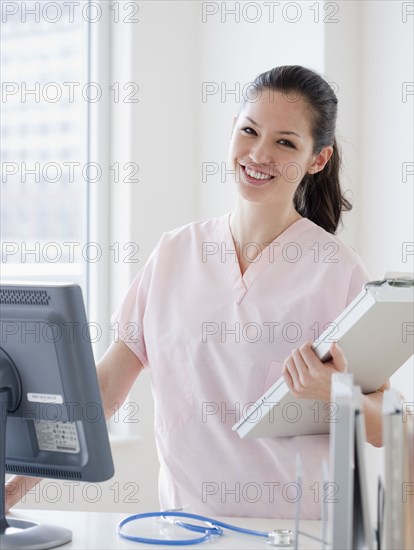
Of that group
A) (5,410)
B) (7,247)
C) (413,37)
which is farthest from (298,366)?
(7,247)

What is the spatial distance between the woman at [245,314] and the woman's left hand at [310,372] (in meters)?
0.15

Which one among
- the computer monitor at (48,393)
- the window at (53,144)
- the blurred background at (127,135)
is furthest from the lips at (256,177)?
the window at (53,144)

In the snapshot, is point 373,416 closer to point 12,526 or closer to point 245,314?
point 245,314

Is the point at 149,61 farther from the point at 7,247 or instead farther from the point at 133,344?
the point at 133,344

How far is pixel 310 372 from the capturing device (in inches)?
62.1

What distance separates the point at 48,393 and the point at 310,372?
452 mm

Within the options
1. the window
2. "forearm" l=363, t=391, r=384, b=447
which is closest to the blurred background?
the window

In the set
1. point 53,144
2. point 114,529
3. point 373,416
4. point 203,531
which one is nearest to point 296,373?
point 373,416

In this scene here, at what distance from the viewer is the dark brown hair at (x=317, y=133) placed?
1.94 metres

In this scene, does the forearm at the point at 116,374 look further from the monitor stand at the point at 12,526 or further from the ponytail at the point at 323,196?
the ponytail at the point at 323,196

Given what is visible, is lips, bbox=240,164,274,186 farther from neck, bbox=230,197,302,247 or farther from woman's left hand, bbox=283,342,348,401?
woman's left hand, bbox=283,342,348,401

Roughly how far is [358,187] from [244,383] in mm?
1484

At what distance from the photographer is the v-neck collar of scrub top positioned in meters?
1.90

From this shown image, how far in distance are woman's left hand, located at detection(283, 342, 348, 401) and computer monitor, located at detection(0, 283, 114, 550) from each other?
34 cm
